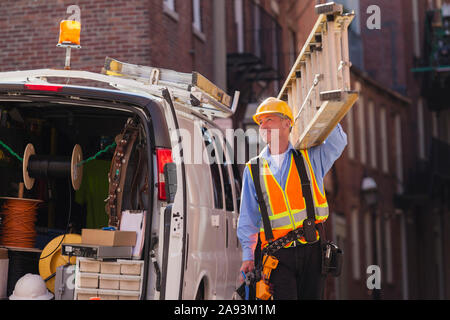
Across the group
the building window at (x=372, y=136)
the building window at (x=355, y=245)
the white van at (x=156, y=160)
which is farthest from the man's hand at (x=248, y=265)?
the building window at (x=372, y=136)

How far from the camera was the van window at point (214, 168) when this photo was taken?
26.1 feet

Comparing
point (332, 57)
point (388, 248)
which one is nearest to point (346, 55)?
point (332, 57)

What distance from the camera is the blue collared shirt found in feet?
22.3

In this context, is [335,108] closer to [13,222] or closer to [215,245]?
[215,245]

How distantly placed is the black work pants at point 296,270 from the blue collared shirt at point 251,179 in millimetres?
284

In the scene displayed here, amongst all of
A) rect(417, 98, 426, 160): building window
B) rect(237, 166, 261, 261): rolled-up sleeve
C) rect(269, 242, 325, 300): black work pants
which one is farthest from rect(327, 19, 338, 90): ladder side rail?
rect(417, 98, 426, 160): building window

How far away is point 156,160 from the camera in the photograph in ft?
21.6

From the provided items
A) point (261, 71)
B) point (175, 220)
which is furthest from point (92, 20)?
Result: point (175, 220)

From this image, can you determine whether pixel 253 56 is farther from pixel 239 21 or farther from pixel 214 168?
pixel 214 168

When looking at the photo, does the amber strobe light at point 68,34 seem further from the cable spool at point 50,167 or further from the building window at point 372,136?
the building window at point 372,136

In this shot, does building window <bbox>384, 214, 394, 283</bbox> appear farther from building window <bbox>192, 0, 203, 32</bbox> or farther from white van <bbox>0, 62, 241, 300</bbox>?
white van <bbox>0, 62, 241, 300</bbox>

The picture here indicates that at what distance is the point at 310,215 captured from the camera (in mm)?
6582

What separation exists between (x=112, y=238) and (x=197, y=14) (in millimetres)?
12467
